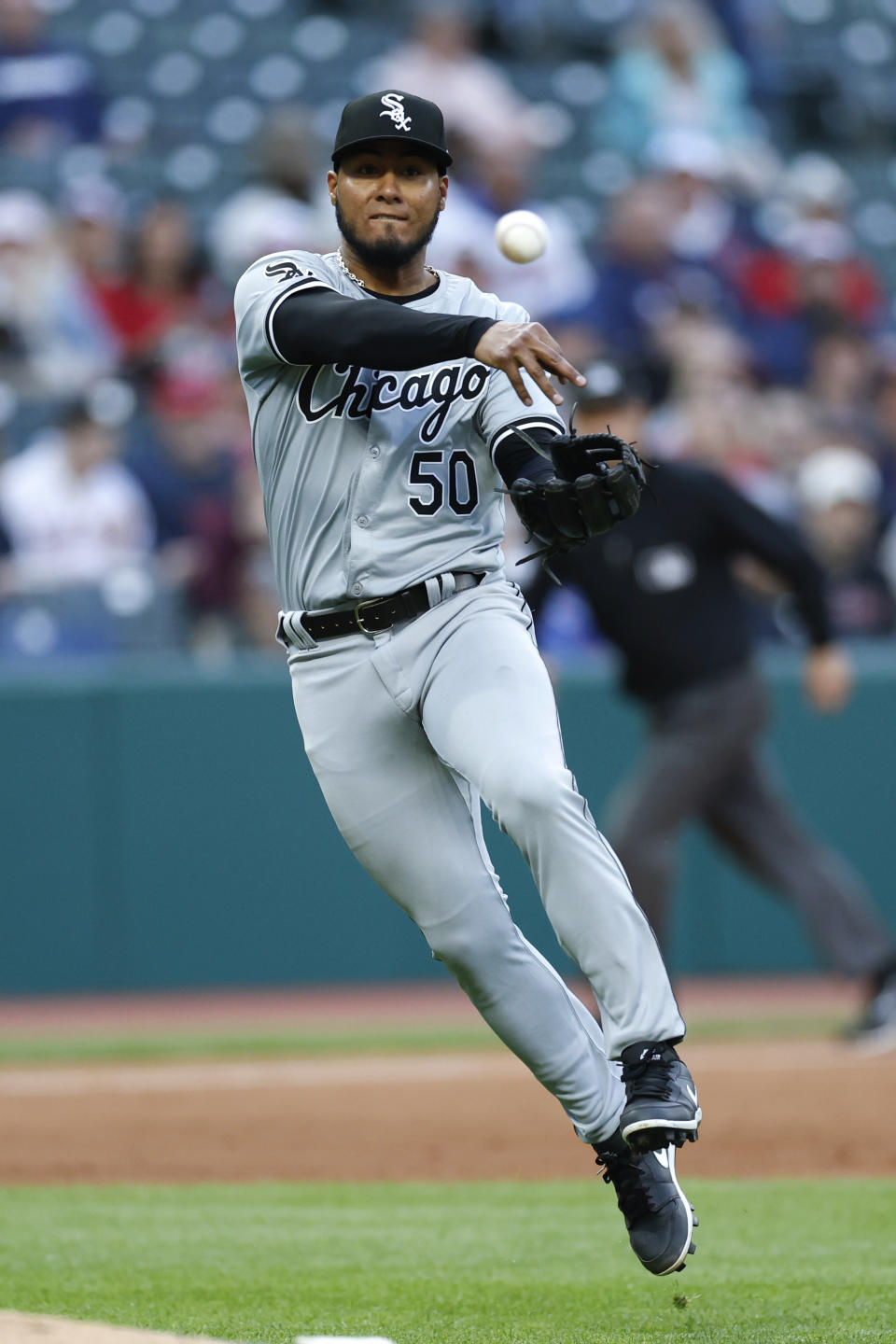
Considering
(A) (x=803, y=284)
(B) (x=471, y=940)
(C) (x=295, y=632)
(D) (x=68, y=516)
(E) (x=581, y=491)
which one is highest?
(A) (x=803, y=284)

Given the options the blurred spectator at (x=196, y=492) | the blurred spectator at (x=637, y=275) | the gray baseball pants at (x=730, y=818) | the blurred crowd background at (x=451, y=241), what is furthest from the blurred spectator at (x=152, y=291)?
the gray baseball pants at (x=730, y=818)

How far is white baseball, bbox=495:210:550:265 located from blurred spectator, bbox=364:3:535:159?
753 centimetres

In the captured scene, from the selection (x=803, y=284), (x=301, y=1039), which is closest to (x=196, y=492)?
(x=301, y=1039)

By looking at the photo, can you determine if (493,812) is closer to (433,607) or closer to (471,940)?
(471,940)

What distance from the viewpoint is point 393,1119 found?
602 cm

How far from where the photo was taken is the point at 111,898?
851 cm

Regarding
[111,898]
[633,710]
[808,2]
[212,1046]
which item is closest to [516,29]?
[808,2]

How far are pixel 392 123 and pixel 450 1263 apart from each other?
2.25 m

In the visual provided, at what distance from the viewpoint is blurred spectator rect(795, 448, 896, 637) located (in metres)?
8.91

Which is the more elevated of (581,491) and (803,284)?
(803,284)

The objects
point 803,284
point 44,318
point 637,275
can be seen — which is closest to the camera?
point 44,318

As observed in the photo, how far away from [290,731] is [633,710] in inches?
59.3

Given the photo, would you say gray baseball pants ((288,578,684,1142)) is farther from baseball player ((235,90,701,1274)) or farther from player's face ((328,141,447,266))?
player's face ((328,141,447,266))

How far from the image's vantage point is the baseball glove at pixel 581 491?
132 inches
